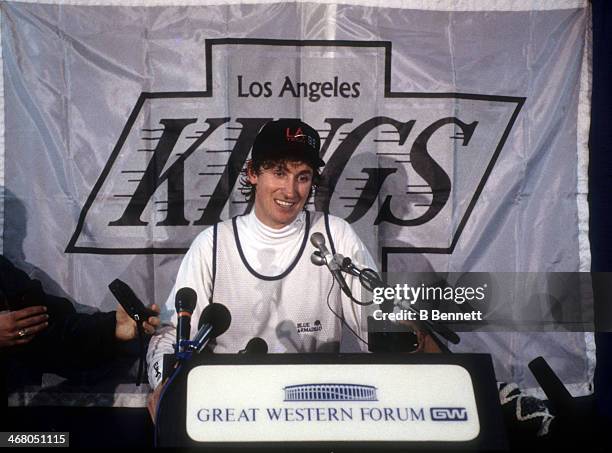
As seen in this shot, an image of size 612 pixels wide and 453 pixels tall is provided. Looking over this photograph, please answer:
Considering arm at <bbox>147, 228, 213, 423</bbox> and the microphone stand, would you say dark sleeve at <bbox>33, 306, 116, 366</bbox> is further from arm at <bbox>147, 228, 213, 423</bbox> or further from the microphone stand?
the microphone stand

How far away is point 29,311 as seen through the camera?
1.95 meters

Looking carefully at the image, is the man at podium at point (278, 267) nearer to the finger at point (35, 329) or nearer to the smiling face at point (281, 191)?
the smiling face at point (281, 191)

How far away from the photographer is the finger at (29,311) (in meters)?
1.94

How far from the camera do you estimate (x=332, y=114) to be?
1979mm

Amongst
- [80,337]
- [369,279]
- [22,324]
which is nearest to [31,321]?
[22,324]

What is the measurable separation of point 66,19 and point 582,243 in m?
1.89

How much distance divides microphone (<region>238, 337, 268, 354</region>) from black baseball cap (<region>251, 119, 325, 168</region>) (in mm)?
572

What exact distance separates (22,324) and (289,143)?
1042 millimetres

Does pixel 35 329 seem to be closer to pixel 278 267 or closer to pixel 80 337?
pixel 80 337

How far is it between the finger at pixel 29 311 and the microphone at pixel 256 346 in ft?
2.30

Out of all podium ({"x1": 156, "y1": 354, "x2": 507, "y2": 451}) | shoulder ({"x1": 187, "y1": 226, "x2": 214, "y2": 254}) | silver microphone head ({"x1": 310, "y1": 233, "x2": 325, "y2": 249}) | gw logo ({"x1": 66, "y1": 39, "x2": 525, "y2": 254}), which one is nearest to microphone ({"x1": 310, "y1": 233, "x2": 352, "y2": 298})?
silver microphone head ({"x1": 310, "y1": 233, "x2": 325, "y2": 249})

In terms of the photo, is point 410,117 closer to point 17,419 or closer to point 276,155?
point 276,155

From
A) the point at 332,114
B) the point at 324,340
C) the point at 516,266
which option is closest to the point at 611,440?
the point at 516,266

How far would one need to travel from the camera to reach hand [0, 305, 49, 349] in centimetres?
190
